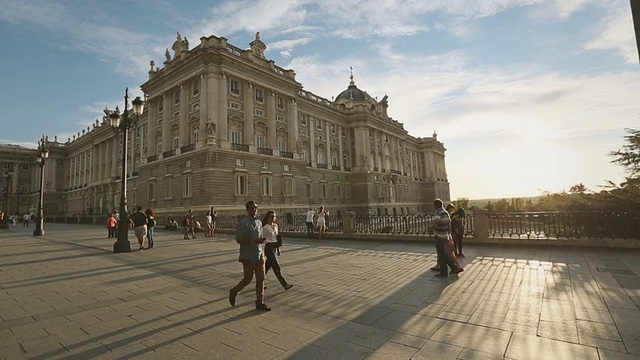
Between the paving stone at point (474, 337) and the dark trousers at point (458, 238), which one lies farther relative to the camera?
the dark trousers at point (458, 238)

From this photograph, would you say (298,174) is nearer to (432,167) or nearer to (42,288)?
(42,288)

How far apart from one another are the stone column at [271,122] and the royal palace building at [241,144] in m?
0.12

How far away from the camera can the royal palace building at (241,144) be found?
31.0 metres

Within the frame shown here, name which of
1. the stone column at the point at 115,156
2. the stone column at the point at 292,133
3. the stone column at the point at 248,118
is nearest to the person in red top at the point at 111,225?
the stone column at the point at 248,118

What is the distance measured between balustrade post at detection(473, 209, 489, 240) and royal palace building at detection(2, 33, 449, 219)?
75.6 feet

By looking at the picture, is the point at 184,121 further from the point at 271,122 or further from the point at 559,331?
the point at 559,331

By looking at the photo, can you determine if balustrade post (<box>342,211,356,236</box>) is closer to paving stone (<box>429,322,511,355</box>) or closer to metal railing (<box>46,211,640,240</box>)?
metal railing (<box>46,211,640,240</box>)

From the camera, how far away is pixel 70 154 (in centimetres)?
7400

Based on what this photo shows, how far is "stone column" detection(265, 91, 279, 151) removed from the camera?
3616 centimetres

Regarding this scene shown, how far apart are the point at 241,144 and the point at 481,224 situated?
25681 millimetres

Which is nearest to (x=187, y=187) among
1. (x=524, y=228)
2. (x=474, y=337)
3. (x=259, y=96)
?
(x=259, y=96)

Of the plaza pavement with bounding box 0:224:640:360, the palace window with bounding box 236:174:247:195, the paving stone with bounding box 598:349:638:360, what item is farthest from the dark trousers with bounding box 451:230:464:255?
the palace window with bounding box 236:174:247:195

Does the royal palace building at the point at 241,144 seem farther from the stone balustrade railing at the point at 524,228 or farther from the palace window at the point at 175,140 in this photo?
the stone balustrade railing at the point at 524,228

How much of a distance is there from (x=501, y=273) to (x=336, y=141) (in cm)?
4538
